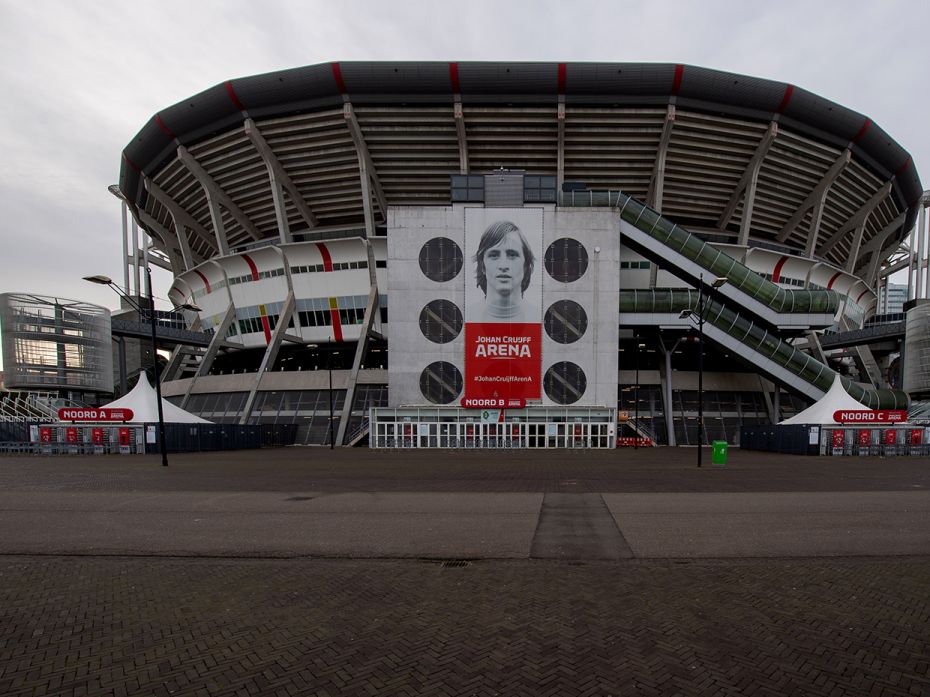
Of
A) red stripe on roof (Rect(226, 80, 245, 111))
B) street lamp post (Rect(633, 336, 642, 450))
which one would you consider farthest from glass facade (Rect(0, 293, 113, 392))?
street lamp post (Rect(633, 336, 642, 450))

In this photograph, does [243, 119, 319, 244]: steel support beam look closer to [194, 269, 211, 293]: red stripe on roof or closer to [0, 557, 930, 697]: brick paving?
[194, 269, 211, 293]: red stripe on roof

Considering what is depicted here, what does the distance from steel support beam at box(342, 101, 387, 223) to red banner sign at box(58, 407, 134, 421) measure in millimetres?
22400

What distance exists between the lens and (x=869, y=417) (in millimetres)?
27078

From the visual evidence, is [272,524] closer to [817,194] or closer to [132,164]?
[132,164]

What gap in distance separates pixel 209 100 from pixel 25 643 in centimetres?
4226

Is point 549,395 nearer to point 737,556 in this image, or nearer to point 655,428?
point 655,428

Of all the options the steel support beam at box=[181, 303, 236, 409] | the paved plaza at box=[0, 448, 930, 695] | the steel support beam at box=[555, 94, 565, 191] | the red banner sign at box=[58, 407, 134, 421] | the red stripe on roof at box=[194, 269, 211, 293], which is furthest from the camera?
the red stripe on roof at box=[194, 269, 211, 293]

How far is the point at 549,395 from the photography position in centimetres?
3581

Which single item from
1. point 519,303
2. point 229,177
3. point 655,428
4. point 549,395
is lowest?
point 655,428

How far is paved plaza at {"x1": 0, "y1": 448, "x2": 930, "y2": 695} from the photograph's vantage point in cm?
423

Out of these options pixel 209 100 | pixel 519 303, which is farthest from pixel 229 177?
pixel 519 303

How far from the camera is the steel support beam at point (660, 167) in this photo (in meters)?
36.8

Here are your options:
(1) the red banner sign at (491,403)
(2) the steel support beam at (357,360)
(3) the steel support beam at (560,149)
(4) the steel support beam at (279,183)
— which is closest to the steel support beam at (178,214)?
(4) the steel support beam at (279,183)

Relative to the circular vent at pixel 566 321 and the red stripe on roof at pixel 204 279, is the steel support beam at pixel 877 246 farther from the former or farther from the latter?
the red stripe on roof at pixel 204 279
